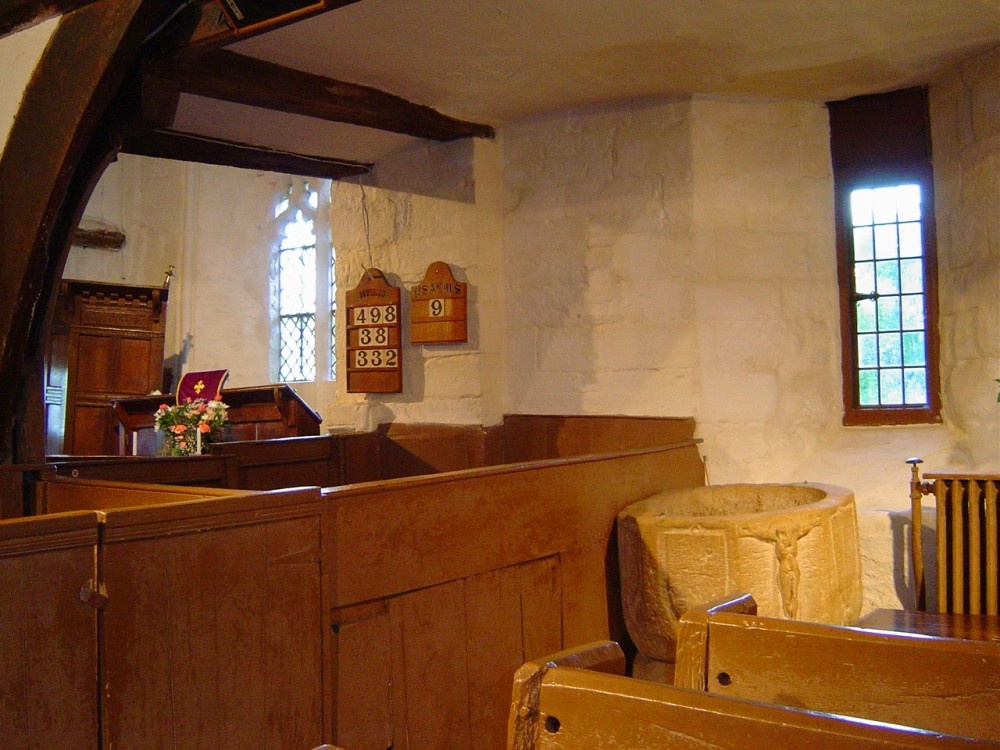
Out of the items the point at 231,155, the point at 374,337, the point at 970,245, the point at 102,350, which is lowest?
the point at 374,337

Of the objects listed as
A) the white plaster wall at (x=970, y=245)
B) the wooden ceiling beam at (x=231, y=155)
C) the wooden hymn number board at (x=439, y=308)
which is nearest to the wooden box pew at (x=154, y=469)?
the wooden hymn number board at (x=439, y=308)

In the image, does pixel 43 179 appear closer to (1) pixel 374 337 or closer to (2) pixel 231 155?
(2) pixel 231 155

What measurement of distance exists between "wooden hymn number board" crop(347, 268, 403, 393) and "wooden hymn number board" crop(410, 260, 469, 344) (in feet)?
0.56

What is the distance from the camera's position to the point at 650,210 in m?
4.51

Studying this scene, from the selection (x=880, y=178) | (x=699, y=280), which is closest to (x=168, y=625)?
(x=699, y=280)

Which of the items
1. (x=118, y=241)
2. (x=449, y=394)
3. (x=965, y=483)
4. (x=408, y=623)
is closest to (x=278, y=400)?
(x=449, y=394)

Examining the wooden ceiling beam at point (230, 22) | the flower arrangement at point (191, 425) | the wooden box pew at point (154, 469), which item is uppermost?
the wooden ceiling beam at point (230, 22)

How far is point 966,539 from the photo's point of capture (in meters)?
3.55

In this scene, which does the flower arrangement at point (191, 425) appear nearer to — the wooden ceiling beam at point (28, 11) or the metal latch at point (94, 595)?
the wooden ceiling beam at point (28, 11)

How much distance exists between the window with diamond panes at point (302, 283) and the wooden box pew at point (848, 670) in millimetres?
7718

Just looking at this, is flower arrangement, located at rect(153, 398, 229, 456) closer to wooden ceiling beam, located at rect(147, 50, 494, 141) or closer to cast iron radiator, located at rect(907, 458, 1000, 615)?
wooden ceiling beam, located at rect(147, 50, 494, 141)

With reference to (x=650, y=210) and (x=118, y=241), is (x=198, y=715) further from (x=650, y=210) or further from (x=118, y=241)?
(x=118, y=241)

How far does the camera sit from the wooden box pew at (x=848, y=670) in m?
1.26

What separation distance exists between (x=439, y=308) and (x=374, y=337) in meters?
0.49
